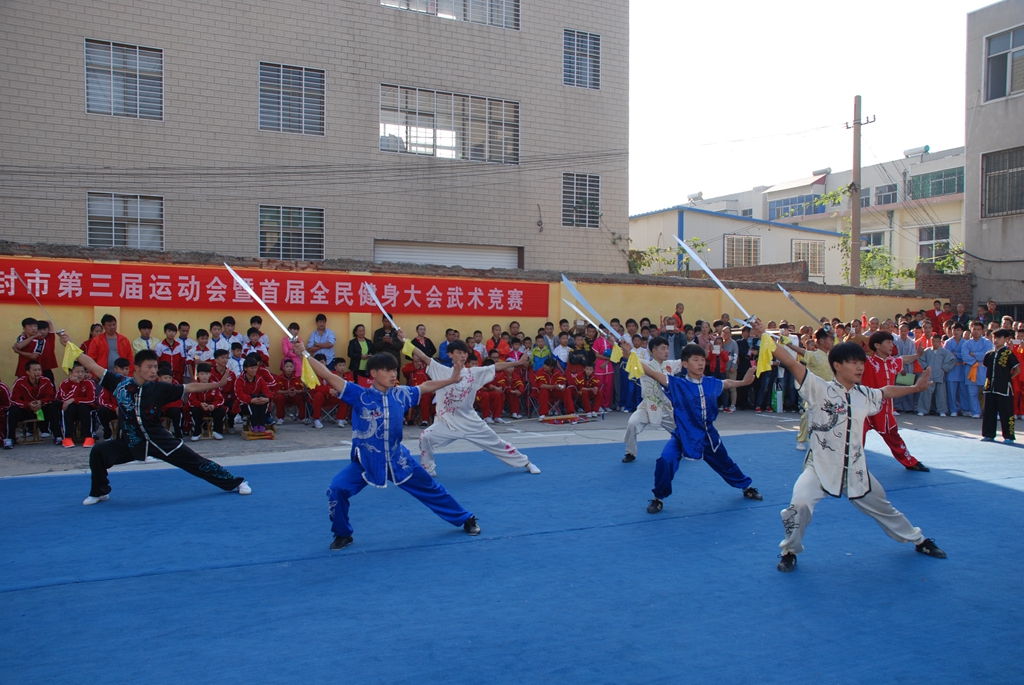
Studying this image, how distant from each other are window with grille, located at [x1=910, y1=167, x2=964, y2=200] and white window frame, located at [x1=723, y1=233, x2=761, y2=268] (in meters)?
9.13

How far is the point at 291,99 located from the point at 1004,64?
1764 cm

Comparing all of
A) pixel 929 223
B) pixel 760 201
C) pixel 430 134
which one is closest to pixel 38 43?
pixel 430 134

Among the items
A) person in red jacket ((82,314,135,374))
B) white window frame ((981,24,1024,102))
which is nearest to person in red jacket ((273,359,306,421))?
person in red jacket ((82,314,135,374))

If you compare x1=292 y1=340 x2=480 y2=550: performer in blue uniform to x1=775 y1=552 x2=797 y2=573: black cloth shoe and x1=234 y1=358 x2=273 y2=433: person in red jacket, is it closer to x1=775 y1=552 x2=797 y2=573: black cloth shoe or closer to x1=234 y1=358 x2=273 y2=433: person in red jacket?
x1=775 y1=552 x2=797 y2=573: black cloth shoe

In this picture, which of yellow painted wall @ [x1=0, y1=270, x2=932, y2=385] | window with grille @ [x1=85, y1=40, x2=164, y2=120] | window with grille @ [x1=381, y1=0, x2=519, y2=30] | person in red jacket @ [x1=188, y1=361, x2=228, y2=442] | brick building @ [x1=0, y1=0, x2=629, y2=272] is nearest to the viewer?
person in red jacket @ [x1=188, y1=361, x2=228, y2=442]

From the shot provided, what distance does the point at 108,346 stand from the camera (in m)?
10.2

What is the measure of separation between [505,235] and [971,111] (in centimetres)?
1310

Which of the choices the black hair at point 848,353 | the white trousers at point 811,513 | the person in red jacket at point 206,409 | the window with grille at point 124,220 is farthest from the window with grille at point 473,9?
the white trousers at point 811,513

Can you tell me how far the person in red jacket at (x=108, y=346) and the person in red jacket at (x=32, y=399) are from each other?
28.7 inches

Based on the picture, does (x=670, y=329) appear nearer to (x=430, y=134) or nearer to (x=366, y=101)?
(x=430, y=134)

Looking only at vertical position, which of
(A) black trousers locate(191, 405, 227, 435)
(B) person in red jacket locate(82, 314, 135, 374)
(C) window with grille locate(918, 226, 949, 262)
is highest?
(C) window with grille locate(918, 226, 949, 262)

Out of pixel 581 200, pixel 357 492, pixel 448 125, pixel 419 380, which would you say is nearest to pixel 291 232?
pixel 448 125

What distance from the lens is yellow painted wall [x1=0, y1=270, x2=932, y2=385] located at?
1069cm

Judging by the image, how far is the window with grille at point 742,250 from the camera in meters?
28.5
